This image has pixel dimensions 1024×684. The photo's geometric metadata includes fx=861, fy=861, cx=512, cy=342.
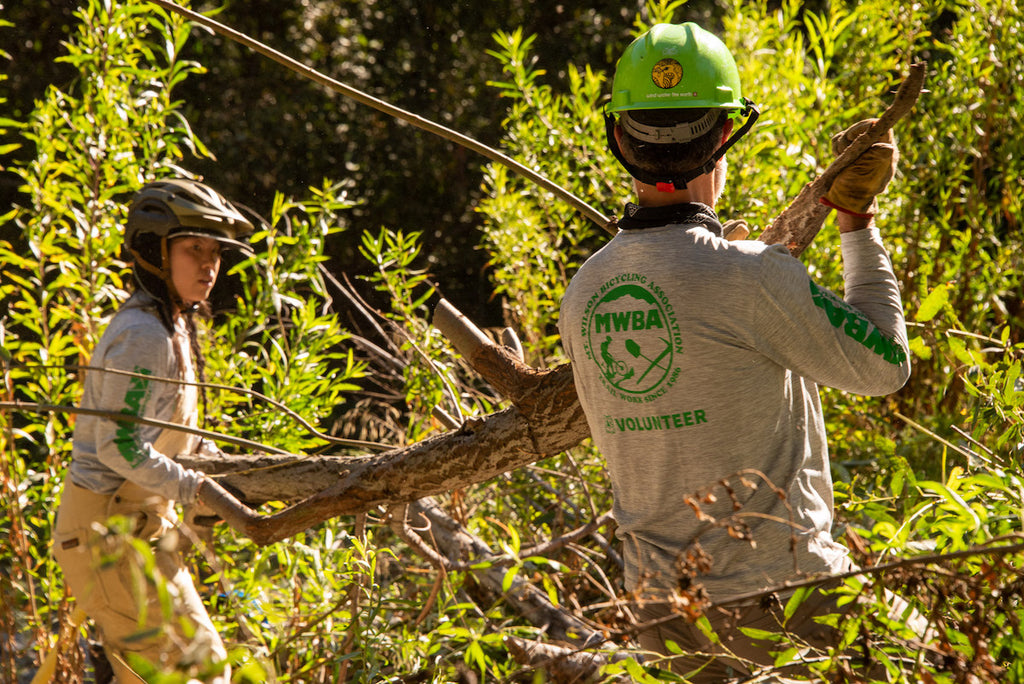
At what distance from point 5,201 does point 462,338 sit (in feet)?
22.2

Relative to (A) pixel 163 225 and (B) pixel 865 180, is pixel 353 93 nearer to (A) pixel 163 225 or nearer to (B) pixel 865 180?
(B) pixel 865 180

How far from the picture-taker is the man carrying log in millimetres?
1565

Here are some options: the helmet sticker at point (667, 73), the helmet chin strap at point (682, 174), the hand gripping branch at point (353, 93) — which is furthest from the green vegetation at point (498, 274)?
the helmet sticker at point (667, 73)

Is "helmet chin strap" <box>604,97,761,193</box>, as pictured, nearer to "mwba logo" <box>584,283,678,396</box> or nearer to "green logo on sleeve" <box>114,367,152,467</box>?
"mwba logo" <box>584,283,678,396</box>

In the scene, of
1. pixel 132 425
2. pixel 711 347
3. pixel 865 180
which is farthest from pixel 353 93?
pixel 132 425

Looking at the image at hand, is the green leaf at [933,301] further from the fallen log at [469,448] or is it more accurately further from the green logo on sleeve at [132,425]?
the green logo on sleeve at [132,425]

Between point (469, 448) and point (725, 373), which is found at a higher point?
point (725, 373)

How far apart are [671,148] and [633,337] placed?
0.38 m

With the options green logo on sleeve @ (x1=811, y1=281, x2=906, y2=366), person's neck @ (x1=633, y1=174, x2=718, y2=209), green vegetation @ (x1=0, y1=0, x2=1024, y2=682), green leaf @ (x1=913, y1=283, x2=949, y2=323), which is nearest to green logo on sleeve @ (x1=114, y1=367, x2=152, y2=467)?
green vegetation @ (x1=0, y1=0, x2=1024, y2=682)

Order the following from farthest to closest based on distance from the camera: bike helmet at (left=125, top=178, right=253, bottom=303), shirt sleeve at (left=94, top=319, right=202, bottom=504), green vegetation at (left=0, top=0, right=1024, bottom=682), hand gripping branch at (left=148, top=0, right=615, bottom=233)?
green vegetation at (left=0, top=0, right=1024, bottom=682) → bike helmet at (left=125, top=178, right=253, bottom=303) → shirt sleeve at (left=94, top=319, right=202, bottom=504) → hand gripping branch at (left=148, top=0, right=615, bottom=233)

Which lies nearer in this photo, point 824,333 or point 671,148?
point 824,333

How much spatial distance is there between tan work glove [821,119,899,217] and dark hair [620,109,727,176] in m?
0.28

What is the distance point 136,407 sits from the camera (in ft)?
9.02

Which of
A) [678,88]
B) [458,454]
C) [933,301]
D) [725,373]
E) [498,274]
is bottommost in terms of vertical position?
[458,454]
